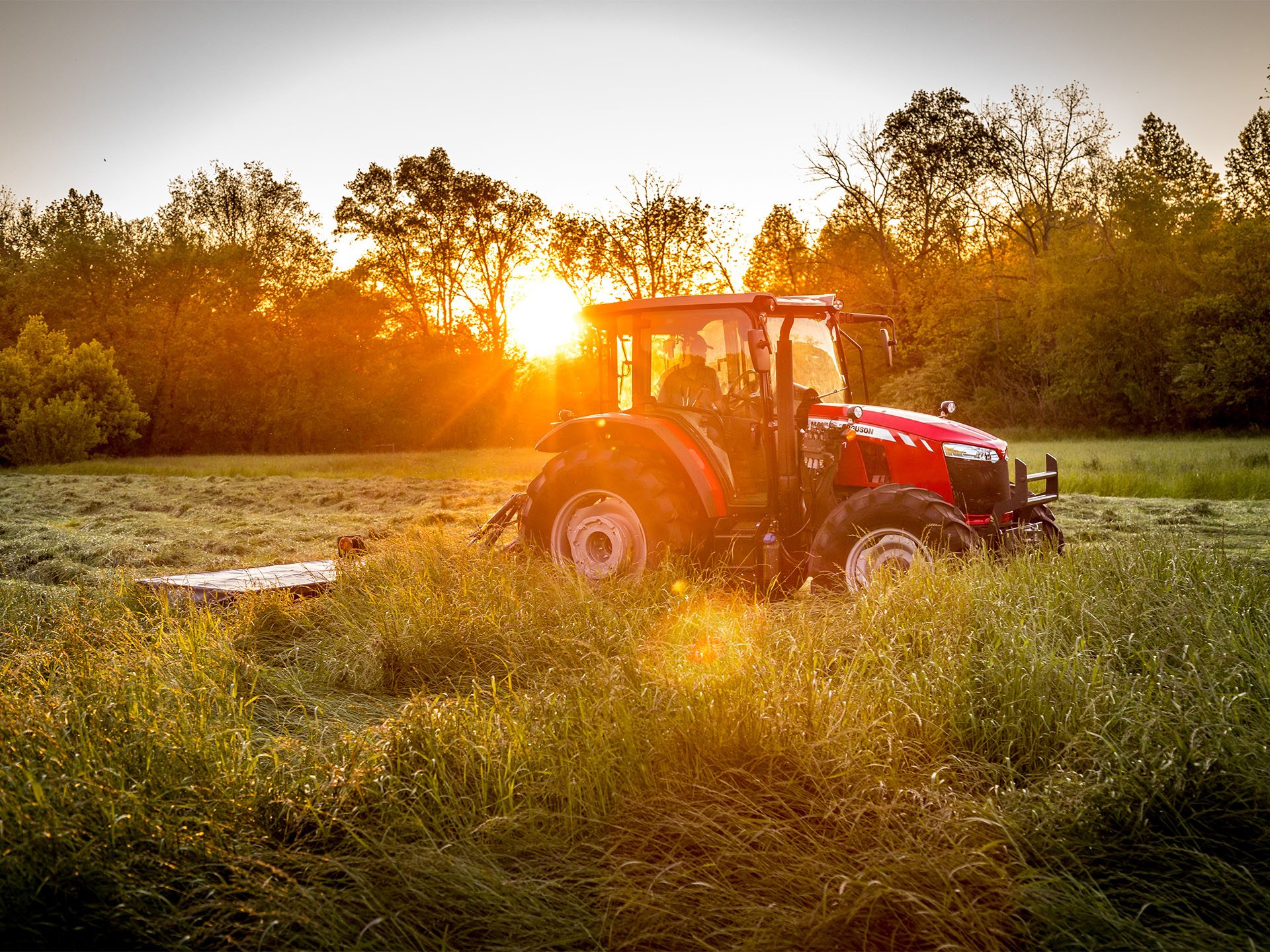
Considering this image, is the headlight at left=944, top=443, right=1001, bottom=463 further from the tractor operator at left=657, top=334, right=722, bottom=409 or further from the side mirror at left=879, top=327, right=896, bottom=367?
the tractor operator at left=657, top=334, right=722, bottom=409

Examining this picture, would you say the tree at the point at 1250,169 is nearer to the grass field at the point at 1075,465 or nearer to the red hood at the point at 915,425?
the grass field at the point at 1075,465

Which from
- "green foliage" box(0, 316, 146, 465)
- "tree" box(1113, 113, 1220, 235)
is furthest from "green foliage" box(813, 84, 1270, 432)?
"green foliage" box(0, 316, 146, 465)

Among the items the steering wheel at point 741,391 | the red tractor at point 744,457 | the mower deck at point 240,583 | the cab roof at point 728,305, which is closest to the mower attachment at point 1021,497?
the red tractor at point 744,457

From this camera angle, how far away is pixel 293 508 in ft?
52.4

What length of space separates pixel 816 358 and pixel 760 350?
87 cm

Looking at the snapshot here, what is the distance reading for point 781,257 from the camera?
38531 millimetres

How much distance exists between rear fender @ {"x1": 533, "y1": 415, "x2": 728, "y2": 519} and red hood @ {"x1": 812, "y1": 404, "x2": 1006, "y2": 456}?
3.20 ft

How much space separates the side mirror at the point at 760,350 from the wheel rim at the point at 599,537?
1276 mm

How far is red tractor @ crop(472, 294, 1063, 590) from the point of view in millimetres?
6766

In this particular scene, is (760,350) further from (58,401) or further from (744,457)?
(58,401)

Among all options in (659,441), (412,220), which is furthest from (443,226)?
(659,441)

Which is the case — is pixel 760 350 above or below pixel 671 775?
above

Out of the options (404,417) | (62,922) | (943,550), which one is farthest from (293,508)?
(404,417)

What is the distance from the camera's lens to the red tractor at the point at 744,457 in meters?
6.77
